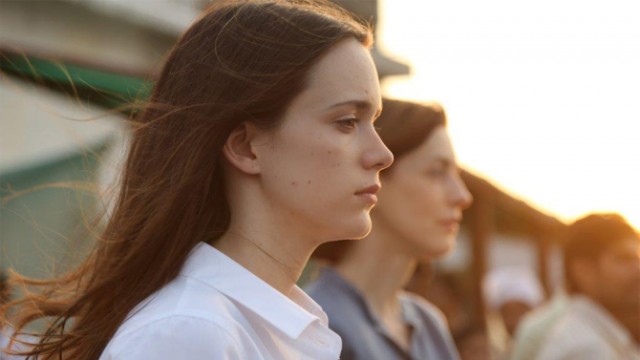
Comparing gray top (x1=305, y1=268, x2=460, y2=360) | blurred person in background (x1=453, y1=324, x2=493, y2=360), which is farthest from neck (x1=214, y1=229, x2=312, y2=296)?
blurred person in background (x1=453, y1=324, x2=493, y2=360)

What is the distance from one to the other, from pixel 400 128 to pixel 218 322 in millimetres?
1978

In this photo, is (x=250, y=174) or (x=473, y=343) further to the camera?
(x=473, y=343)

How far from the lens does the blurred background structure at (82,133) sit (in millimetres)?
2809

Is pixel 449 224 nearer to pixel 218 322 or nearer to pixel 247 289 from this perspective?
pixel 247 289

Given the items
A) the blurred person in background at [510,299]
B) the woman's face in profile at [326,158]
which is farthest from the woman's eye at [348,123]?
the blurred person in background at [510,299]

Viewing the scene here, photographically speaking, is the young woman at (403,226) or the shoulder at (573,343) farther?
the shoulder at (573,343)

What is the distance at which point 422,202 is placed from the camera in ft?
13.1

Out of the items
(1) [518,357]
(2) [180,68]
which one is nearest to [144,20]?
(1) [518,357]

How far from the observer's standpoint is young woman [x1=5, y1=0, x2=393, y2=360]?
2285 mm

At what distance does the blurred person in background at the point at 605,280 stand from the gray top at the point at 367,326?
111 centimetres

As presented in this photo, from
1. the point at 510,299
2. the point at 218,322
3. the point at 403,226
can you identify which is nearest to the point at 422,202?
the point at 403,226

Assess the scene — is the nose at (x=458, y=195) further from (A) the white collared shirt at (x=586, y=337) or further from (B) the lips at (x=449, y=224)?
(A) the white collared shirt at (x=586, y=337)

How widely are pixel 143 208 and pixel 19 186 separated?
3790mm

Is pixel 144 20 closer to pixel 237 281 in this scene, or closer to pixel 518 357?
pixel 518 357
